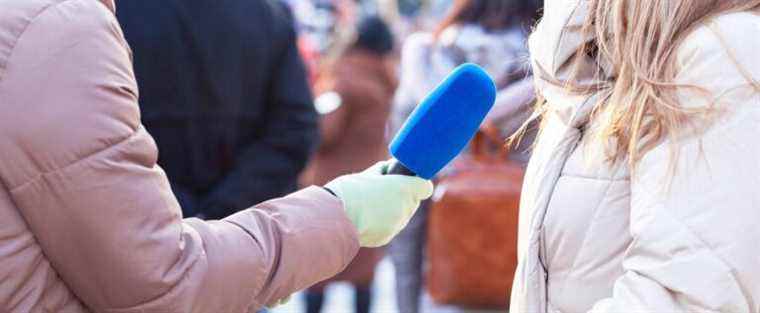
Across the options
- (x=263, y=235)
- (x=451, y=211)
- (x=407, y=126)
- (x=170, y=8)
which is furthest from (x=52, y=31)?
(x=451, y=211)

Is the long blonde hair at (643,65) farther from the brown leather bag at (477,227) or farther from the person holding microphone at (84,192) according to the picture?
the brown leather bag at (477,227)

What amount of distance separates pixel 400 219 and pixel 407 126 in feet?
0.59

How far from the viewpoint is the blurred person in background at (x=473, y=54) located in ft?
13.4

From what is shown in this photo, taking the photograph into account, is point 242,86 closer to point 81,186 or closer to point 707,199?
point 81,186

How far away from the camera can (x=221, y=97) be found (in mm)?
3225

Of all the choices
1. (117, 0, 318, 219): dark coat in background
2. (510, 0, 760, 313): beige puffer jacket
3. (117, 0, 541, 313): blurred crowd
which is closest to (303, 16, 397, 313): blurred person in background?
(117, 0, 541, 313): blurred crowd

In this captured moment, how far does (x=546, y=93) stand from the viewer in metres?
1.86

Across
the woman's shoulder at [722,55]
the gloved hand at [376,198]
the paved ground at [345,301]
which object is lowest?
the paved ground at [345,301]

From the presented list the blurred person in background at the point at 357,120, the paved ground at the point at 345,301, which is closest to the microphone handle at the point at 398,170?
the blurred person in background at the point at 357,120

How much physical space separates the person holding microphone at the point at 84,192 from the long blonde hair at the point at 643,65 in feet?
1.91

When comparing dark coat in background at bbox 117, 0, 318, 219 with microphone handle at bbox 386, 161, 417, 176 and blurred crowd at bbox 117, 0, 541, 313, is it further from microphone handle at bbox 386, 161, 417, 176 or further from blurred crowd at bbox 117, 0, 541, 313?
microphone handle at bbox 386, 161, 417, 176

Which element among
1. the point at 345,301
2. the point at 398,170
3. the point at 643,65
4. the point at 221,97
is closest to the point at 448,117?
the point at 398,170

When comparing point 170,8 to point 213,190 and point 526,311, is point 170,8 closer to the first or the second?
point 213,190

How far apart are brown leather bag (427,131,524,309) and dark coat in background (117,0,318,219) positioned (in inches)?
35.7
